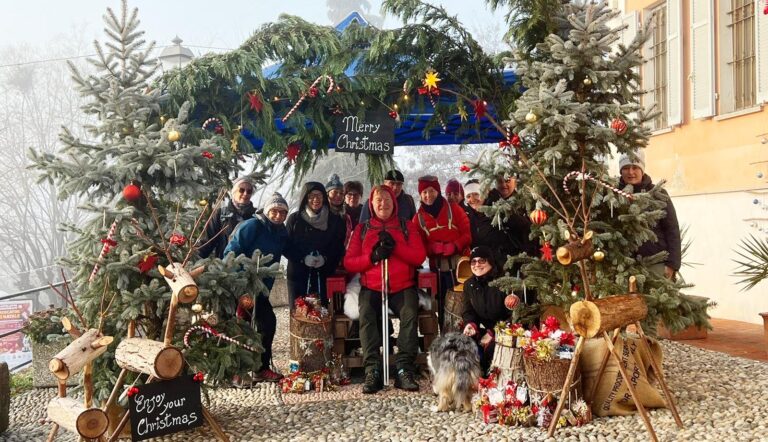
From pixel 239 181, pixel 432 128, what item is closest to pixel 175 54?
pixel 239 181

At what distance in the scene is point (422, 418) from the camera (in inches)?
180

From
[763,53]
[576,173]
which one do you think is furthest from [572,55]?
[763,53]

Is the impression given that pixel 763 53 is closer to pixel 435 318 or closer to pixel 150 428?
pixel 435 318

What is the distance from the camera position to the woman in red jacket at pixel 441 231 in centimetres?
585

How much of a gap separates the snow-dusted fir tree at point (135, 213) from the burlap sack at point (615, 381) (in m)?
2.28

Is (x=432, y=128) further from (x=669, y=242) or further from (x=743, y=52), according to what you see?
(x=743, y=52)

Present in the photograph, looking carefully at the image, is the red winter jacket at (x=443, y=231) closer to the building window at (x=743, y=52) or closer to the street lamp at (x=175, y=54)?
the street lamp at (x=175, y=54)

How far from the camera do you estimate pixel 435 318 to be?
572cm

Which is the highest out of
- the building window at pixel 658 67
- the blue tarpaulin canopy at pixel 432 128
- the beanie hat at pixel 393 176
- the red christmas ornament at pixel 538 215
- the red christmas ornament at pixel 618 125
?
the building window at pixel 658 67

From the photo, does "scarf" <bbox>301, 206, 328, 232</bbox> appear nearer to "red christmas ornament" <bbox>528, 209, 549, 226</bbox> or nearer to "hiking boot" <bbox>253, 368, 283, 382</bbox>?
"hiking boot" <bbox>253, 368, 283, 382</bbox>

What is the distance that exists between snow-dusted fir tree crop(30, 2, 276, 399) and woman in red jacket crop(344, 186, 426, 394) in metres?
1.06

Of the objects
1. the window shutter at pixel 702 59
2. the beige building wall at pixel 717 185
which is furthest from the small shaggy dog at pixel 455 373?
the window shutter at pixel 702 59

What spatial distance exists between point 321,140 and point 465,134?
4.82 ft

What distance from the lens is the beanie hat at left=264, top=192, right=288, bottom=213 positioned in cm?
561
